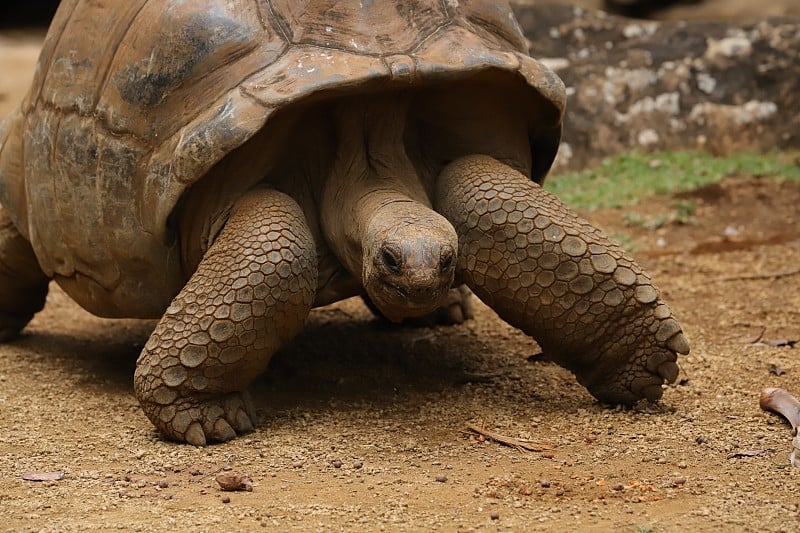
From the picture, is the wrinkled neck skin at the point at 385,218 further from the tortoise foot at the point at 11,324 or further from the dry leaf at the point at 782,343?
the tortoise foot at the point at 11,324

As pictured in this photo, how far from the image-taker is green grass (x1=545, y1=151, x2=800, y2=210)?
784cm

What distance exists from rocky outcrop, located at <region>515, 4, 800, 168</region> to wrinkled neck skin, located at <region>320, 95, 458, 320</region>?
468 cm

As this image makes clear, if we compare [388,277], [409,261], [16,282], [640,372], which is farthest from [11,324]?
[640,372]

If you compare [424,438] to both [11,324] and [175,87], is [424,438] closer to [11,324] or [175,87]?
[175,87]

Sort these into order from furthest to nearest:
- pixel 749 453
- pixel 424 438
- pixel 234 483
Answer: pixel 424 438 < pixel 749 453 < pixel 234 483

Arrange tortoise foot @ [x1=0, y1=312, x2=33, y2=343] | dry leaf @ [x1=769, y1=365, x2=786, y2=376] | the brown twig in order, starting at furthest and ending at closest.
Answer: tortoise foot @ [x1=0, y1=312, x2=33, y2=343]
dry leaf @ [x1=769, y1=365, x2=786, y2=376]
the brown twig

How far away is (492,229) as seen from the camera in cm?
414

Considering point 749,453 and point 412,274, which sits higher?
point 412,274

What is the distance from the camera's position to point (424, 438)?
3992 millimetres

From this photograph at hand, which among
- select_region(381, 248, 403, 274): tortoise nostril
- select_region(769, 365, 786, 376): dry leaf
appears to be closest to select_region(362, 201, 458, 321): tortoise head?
select_region(381, 248, 403, 274): tortoise nostril

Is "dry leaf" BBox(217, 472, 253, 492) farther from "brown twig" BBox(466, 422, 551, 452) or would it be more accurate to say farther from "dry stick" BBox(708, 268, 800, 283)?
"dry stick" BBox(708, 268, 800, 283)

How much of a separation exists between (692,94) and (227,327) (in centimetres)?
590

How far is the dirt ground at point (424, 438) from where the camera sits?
3.18 meters

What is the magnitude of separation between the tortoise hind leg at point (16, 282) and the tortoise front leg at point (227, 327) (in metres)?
1.69
